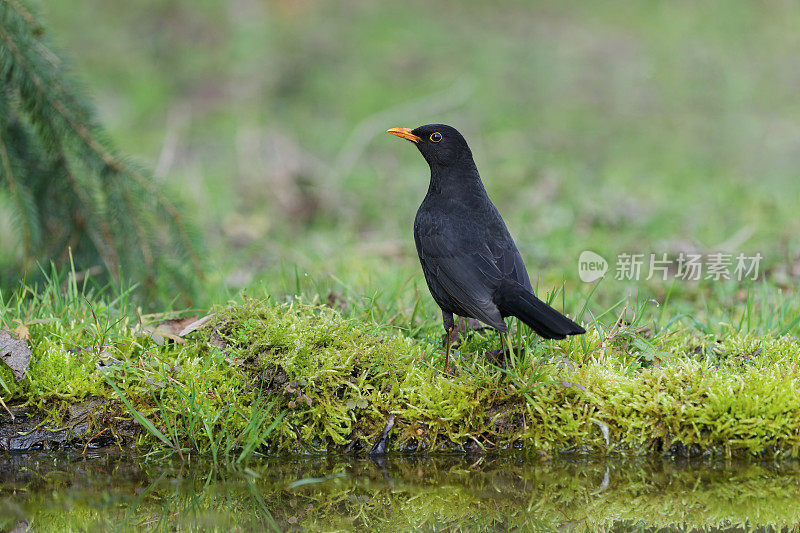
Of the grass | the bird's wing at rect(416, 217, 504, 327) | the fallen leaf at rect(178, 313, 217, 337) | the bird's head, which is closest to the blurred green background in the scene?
the grass

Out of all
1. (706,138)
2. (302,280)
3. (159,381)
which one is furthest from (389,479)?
(706,138)

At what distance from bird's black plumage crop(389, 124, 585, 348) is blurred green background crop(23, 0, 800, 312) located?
46.5 inches

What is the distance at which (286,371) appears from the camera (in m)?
3.50

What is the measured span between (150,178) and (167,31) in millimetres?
9387

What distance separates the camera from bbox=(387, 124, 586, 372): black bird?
3.36m

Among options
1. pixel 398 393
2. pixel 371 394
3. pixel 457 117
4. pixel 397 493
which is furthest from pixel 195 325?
pixel 457 117

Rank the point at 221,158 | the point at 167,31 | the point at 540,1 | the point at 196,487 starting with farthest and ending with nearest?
the point at 540,1 < the point at 167,31 < the point at 221,158 < the point at 196,487

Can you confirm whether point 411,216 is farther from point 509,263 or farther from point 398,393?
point 398,393

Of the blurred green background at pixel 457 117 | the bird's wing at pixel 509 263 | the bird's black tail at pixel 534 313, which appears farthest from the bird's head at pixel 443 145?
the blurred green background at pixel 457 117

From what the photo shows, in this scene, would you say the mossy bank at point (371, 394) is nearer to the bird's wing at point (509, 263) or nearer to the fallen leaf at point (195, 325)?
the fallen leaf at point (195, 325)

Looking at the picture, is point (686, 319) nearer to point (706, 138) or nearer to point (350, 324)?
point (350, 324)

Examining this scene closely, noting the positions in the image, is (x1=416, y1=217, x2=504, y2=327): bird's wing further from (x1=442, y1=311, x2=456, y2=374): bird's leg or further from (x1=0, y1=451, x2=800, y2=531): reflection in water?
(x1=0, y1=451, x2=800, y2=531): reflection in water

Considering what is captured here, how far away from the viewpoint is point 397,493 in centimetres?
288

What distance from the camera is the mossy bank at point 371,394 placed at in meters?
3.35
